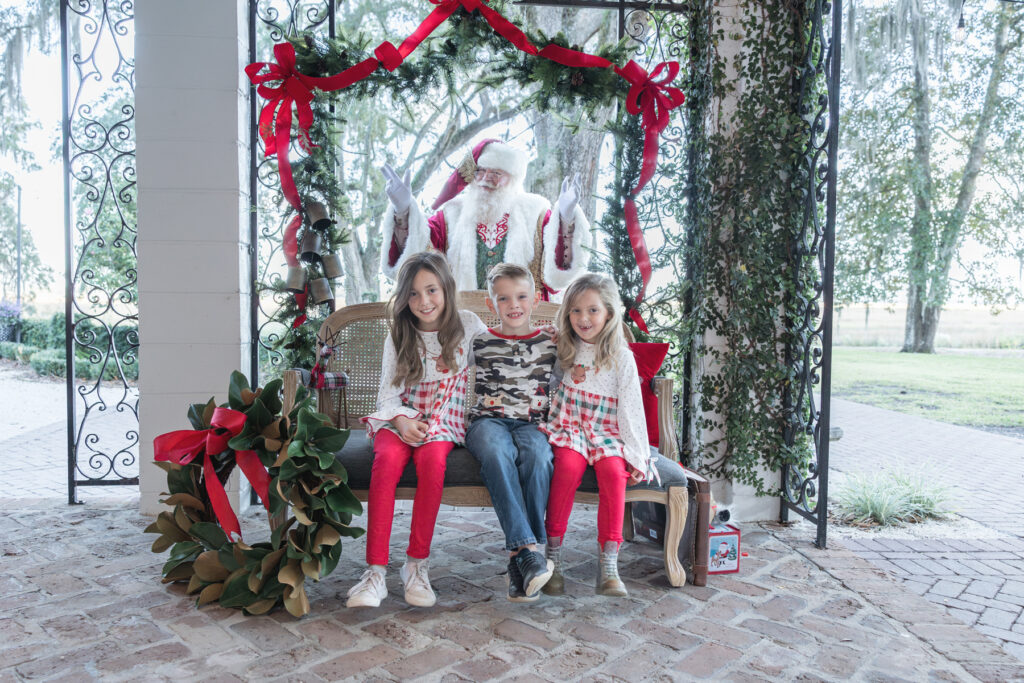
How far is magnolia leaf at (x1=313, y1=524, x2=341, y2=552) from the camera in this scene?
A: 233 centimetres

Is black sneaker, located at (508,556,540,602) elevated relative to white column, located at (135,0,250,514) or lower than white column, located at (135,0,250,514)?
lower

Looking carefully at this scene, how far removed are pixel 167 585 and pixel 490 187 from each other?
2.13 metres

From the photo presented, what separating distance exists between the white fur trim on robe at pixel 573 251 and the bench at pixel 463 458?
0.57ft

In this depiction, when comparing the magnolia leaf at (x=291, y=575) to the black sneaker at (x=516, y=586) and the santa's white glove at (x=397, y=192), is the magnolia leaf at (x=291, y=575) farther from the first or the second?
the santa's white glove at (x=397, y=192)

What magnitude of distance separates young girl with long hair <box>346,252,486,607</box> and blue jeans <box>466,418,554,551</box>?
5.8 inches

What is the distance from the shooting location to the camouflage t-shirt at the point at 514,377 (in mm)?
2744

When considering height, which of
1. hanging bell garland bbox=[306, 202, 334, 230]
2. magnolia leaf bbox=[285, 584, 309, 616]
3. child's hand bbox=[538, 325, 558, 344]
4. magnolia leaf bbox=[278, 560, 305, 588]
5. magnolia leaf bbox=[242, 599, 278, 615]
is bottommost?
magnolia leaf bbox=[242, 599, 278, 615]

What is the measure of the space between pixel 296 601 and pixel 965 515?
342 cm

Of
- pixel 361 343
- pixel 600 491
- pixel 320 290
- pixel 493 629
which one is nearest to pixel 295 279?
pixel 320 290

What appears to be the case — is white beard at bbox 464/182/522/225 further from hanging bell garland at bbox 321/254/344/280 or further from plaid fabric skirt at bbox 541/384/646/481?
plaid fabric skirt at bbox 541/384/646/481

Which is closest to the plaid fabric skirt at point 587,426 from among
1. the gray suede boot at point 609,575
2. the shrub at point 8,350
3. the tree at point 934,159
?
the gray suede boot at point 609,575

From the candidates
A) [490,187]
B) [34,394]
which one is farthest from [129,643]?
[34,394]

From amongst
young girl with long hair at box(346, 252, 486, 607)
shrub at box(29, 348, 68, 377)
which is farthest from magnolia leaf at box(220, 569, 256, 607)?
shrub at box(29, 348, 68, 377)

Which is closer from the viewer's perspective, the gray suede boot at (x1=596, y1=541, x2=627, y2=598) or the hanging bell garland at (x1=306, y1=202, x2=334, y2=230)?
the gray suede boot at (x1=596, y1=541, x2=627, y2=598)
